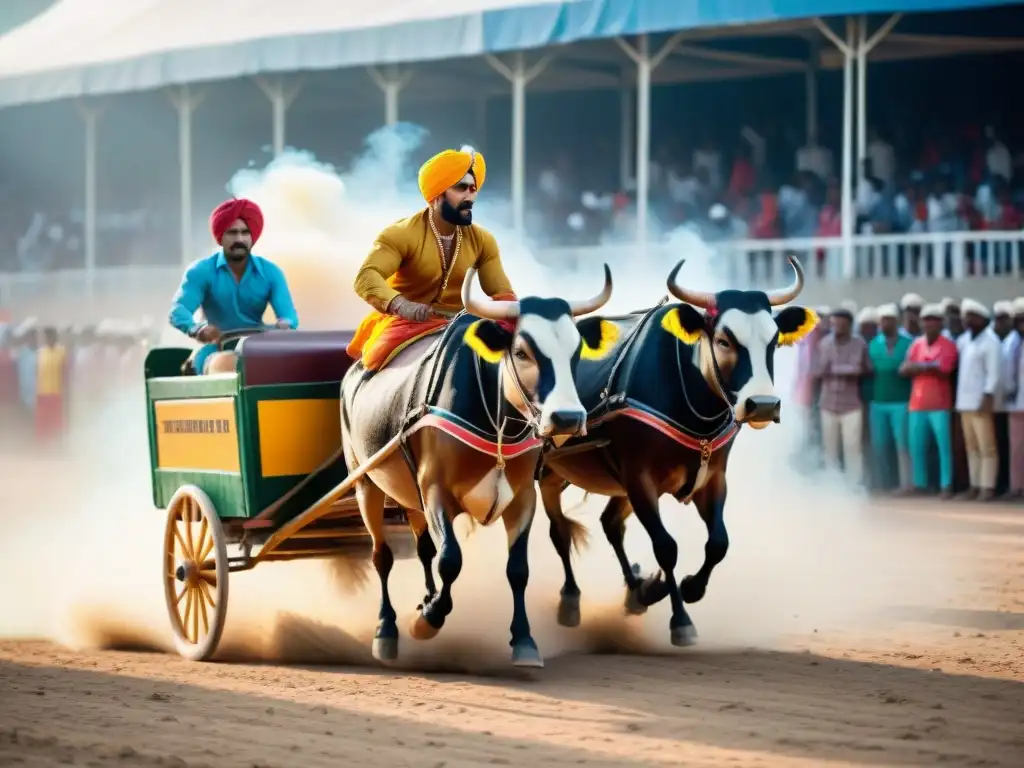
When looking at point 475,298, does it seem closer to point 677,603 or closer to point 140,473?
point 677,603

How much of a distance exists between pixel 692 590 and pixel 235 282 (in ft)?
9.90

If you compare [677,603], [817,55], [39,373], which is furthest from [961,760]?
[39,373]

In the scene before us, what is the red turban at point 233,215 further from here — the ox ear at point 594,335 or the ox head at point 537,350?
the ox ear at point 594,335

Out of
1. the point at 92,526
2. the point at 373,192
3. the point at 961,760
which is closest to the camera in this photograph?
the point at 961,760

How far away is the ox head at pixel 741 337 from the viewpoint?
7.86 meters

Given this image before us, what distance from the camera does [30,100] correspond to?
2706 centimetres

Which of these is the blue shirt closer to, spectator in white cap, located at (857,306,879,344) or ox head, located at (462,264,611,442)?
ox head, located at (462,264,611,442)

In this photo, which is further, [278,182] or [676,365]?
[278,182]

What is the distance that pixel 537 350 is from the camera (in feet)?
23.6

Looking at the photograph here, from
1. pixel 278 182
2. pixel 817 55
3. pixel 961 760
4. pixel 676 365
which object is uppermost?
pixel 817 55

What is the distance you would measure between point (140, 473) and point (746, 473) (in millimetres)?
4562

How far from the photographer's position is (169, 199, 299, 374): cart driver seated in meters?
9.34

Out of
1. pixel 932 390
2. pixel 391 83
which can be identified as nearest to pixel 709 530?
pixel 932 390

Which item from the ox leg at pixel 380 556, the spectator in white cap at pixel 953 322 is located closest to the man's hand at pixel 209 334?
the ox leg at pixel 380 556
